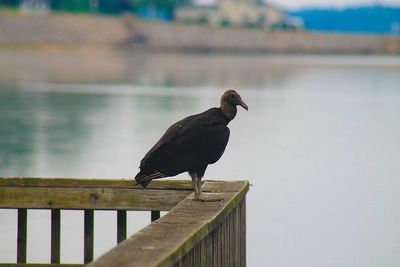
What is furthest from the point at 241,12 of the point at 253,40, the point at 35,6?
the point at 35,6

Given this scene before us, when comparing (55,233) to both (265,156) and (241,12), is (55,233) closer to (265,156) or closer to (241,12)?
(265,156)

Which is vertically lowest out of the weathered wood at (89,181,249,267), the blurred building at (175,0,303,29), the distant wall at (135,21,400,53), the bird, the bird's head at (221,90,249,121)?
the weathered wood at (89,181,249,267)

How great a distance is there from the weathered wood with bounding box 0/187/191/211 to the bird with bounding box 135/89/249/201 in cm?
34

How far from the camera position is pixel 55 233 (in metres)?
6.99

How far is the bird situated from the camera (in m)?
6.61

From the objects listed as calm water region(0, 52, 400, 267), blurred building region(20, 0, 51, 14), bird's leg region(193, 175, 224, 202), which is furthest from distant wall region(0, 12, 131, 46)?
bird's leg region(193, 175, 224, 202)

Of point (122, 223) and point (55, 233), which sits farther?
point (122, 223)

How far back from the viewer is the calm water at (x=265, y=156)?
10.9 meters

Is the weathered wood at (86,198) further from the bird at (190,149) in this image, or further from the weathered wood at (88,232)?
the bird at (190,149)

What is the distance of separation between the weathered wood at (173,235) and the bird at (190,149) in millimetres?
166

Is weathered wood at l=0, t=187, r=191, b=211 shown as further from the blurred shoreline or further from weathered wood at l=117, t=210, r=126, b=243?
the blurred shoreline

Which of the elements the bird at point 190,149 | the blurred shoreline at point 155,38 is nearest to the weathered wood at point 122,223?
the bird at point 190,149

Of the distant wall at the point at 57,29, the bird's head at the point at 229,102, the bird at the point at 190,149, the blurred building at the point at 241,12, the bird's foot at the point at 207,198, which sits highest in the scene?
the blurred building at the point at 241,12

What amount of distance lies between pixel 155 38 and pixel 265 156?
94284 millimetres
